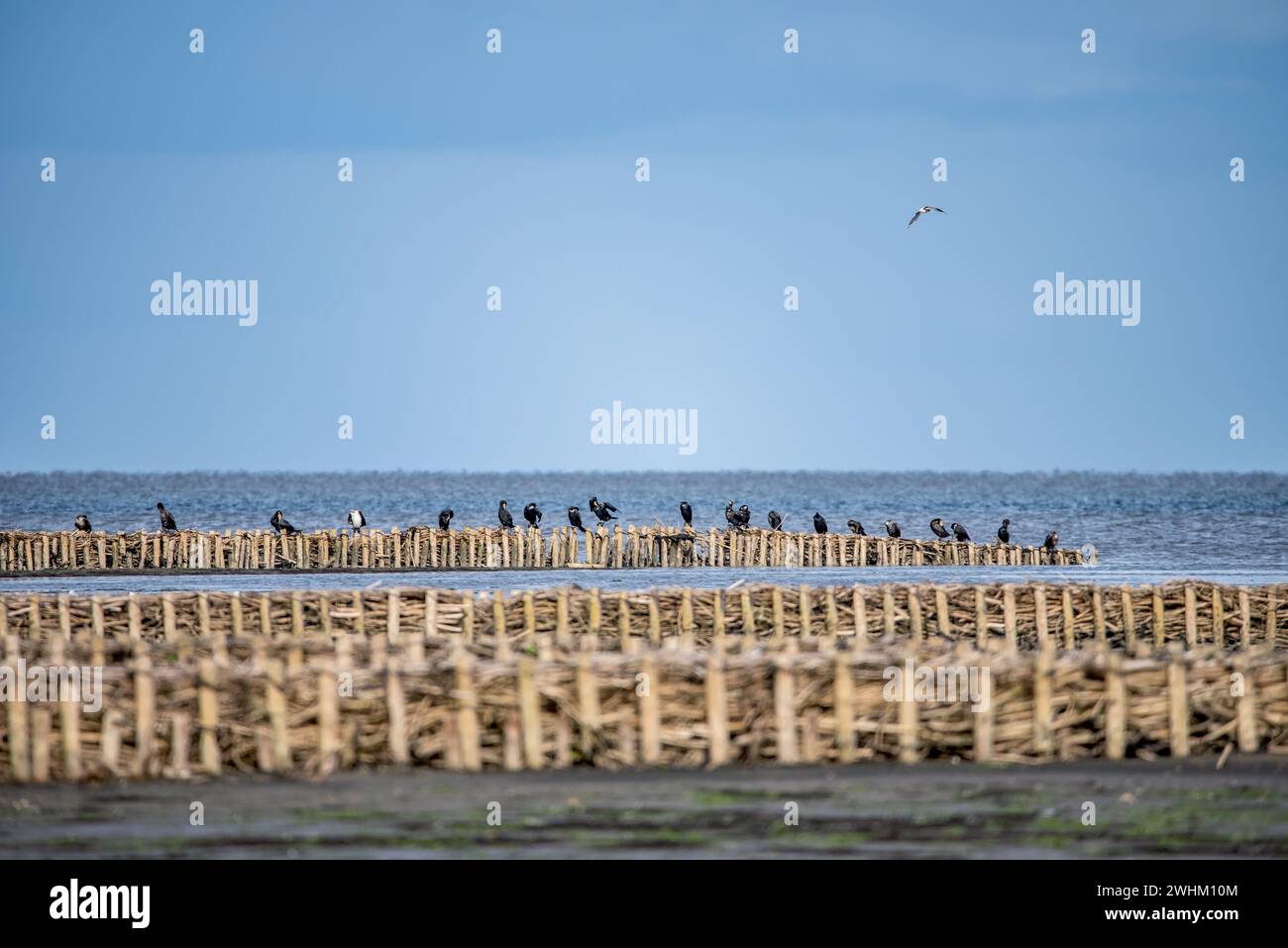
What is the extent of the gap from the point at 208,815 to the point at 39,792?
2.14 metres

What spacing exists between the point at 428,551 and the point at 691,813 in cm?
3974

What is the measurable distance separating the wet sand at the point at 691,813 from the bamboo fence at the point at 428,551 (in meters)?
36.6

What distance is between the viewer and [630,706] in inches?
688

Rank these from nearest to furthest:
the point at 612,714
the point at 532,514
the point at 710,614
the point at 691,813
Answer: the point at 691,813
the point at 612,714
the point at 710,614
the point at 532,514

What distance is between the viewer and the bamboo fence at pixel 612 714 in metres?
17.1

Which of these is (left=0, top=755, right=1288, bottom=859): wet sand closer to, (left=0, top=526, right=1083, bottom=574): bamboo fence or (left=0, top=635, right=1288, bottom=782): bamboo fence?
(left=0, top=635, right=1288, bottom=782): bamboo fence

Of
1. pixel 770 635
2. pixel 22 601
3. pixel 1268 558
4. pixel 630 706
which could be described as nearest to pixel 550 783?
pixel 630 706

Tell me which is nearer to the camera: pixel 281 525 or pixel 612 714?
pixel 612 714

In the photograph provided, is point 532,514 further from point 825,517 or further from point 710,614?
point 825,517

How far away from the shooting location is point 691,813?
51.0 ft

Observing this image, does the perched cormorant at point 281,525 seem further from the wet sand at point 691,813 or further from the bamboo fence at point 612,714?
the wet sand at point 691,813

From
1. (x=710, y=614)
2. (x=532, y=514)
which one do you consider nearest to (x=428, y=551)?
(x=532, y=514)

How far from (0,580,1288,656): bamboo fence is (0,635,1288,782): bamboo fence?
9.51m
